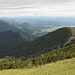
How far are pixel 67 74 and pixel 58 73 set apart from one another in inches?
98.3

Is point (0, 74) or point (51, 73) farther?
point (0, 74)

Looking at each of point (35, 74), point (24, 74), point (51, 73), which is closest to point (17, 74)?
point (24, 74)

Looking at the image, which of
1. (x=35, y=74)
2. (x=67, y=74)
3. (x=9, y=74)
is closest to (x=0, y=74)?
(x=9, y=74)

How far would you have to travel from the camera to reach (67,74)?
34.2 meters

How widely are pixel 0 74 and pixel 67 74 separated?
14959mm

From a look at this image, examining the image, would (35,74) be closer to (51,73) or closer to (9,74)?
(51,73)

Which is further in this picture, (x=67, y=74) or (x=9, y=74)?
(x=9, y=74)

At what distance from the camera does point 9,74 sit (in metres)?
42.2

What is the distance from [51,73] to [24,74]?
5833 mm

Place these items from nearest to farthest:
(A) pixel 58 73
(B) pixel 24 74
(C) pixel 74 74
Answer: (C) pixel 74 74 → (A) pixel 58 73 → (B) pixel 24 74

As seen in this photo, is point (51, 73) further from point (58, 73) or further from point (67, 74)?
point (67, 74)

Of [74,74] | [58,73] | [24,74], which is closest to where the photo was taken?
[74,74]

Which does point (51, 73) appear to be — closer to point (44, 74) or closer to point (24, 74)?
point (44, 74)

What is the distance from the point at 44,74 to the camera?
37.4m
